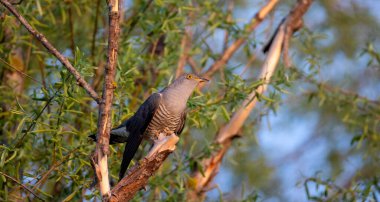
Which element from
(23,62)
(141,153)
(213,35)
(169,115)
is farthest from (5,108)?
(213,35)

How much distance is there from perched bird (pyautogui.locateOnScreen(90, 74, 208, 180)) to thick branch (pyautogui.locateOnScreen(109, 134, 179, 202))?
801 millimetres

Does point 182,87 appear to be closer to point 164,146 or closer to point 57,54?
point 164,146

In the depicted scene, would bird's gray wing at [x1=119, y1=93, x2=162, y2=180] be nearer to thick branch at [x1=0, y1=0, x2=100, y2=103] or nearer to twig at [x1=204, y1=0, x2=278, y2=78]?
thick branch at [x1=0, y1=0, x2=100, y2=103]

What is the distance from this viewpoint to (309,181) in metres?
5.75

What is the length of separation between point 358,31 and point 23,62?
20.0 feet

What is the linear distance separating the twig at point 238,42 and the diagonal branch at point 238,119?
345 millimetres

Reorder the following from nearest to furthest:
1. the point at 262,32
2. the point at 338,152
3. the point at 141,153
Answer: the point at 141,153
the point at 262,32
the point at 338,152

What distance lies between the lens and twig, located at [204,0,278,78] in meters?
7.02

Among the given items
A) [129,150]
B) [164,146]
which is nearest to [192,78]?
[129,150]

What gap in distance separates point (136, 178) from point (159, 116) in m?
1.31

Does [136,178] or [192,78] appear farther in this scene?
[192,78]

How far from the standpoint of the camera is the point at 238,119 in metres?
6.74

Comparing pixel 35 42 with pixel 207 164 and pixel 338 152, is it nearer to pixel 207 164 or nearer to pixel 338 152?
pixel 207 164

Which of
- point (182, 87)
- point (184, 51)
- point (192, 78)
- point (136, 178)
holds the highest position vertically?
point (184, 51)
